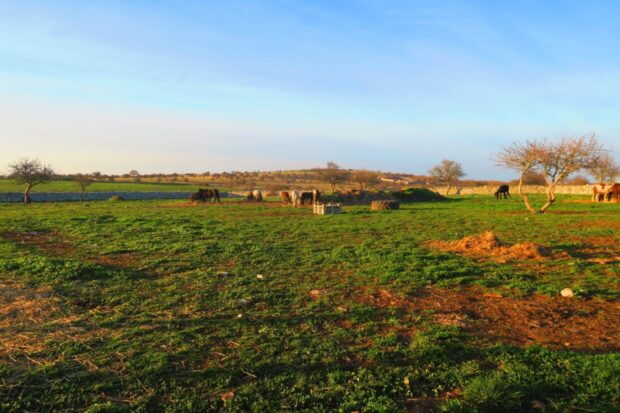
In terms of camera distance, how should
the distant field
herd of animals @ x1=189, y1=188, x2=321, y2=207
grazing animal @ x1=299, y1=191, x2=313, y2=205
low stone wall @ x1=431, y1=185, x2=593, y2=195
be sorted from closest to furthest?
herd of animals @ x1=189, y1=188, x2=321, y2=207 < grazing animal @ x1=299, y1=191, x2=313, y2=205 < low stone wall @ x1=431, y1=185, x2=593, y2=195 < the distant field

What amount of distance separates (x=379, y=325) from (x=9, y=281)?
298 inches

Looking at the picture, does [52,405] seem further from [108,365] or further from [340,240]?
[340,240]

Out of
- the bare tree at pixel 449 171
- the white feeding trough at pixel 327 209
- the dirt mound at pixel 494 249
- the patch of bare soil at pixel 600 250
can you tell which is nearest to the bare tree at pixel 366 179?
the bare tree at pixel 449 171

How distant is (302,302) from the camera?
6.72 meters

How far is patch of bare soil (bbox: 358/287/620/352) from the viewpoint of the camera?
207 inches

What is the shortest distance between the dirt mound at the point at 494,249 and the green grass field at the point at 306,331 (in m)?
0.37

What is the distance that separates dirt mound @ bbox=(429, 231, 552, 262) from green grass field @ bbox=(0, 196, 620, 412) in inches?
14.7

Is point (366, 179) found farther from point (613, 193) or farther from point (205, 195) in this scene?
point (613, 193)

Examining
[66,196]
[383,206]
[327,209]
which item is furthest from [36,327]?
[66,196]

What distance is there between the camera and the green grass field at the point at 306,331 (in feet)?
13.0

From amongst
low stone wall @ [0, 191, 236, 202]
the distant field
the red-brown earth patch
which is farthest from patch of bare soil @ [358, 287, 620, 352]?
the distant field

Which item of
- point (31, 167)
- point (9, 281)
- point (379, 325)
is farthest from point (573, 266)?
point (31, 167)

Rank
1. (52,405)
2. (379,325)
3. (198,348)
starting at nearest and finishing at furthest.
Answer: (52,405), (198,348), (379,325)

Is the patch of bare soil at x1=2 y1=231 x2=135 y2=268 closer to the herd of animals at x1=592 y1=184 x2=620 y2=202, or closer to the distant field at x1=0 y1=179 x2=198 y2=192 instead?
the herd of animals at x1=592 y1=184 x2=620 y2=202
